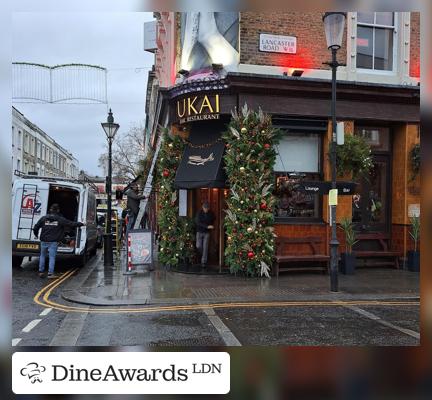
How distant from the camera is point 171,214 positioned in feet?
40.1

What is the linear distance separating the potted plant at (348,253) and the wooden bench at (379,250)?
449mm

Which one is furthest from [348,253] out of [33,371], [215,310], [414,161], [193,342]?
[33,371]

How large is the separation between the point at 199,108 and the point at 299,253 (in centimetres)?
448

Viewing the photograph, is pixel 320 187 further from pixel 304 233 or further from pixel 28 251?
pixel 28 251

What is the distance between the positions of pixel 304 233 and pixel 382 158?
11.2 ft

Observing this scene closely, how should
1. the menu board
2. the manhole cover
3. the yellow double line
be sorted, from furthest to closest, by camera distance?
the menu board, the yellow double line, the manhole cover

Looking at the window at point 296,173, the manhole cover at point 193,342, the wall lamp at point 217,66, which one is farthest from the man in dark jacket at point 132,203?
the manhole cover at point 193,342

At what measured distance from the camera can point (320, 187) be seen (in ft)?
32.6

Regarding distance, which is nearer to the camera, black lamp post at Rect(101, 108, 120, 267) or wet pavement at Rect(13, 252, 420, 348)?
wet pavement at Rect(13, 252, 420, 348)

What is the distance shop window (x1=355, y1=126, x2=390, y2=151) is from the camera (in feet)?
41.7

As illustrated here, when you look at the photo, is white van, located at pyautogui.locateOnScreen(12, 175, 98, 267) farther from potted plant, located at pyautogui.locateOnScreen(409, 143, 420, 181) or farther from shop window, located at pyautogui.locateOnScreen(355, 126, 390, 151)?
potted plant, located at pyautogui.locateOnScreen(409, 143, 420, 181)

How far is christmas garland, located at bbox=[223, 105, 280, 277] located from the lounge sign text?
656 millimetres

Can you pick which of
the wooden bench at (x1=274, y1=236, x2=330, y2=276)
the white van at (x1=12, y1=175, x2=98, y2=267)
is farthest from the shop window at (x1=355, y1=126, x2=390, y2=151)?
the white van at (x1=12, y1=175, x2=98, y2=267)

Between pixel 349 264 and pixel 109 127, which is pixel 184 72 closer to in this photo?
pixel 109 127
